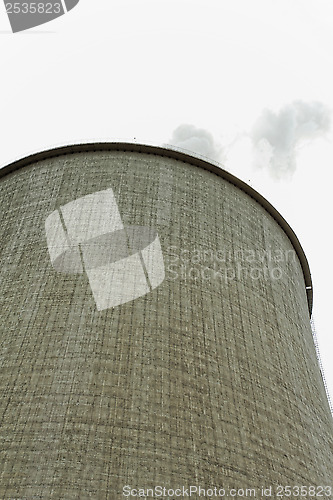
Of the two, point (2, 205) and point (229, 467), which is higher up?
point (2, 205)

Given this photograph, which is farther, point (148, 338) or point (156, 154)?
point (156, 154)

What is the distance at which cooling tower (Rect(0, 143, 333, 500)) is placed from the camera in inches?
122

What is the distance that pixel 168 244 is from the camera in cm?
445

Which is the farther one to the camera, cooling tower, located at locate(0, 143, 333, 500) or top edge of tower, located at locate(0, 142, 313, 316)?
top edge of tower, located at locate(0, 142, 313, 316)

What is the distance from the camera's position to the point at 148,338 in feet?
12.2

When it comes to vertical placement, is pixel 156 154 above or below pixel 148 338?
above

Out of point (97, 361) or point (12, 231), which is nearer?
point (97, 361)

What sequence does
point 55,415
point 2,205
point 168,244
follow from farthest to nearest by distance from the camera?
point 2,205, point 168,244, point 55,415

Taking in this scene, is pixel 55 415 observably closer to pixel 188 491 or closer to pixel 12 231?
pixel 188 491

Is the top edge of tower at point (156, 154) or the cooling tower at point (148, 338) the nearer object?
the cooling tower at point (148, 338)

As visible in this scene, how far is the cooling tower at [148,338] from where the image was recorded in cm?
310

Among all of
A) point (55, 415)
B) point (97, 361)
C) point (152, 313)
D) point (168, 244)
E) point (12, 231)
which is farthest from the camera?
point (12, 231)

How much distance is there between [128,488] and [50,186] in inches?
122

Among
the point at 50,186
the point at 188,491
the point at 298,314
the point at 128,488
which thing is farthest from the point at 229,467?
the point at 50,186
